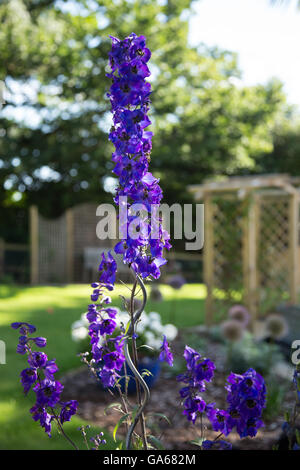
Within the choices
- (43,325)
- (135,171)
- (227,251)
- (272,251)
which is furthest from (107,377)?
(272,251)

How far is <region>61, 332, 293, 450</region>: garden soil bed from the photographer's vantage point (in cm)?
272

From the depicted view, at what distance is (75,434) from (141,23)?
947 centimetres

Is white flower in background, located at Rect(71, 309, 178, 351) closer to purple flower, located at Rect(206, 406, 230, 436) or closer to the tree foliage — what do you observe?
purple flower, located at Rect(206, 406, 230, 436)

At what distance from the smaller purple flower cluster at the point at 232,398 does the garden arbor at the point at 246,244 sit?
472cm

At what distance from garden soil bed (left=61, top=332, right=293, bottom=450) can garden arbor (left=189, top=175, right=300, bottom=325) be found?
1.87m

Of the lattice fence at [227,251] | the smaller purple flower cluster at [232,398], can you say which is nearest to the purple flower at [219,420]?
the smaller purple flower cluster at [232,398]

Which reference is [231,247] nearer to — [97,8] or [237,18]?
[237,18]

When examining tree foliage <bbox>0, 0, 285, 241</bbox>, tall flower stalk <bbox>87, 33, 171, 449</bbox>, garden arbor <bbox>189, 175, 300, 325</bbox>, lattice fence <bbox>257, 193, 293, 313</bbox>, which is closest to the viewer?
tall flower stalk <bbox>87, 33, 171, 449</bbox>

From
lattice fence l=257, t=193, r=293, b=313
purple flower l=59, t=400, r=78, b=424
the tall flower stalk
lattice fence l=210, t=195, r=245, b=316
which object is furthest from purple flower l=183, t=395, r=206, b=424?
lattice fence l=257, t=193, r=293, b=313

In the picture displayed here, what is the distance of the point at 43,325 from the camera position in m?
5.91

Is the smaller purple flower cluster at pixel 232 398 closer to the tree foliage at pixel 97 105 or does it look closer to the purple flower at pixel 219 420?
the purple flower at pixel 219 420

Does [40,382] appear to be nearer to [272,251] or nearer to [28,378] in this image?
[28,378]

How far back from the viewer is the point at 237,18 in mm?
4609
